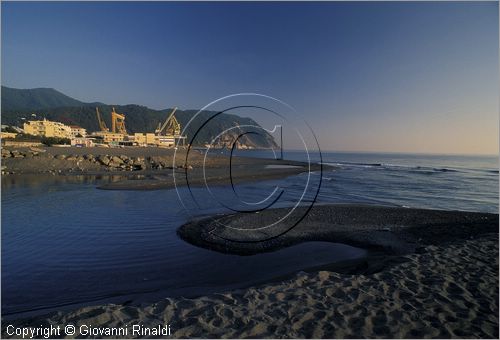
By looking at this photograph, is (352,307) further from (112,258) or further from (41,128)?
(41,128)

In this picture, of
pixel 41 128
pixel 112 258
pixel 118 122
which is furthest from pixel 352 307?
pixel 118 122

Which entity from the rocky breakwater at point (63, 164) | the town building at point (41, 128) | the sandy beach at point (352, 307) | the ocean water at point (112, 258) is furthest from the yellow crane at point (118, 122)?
the sandy beach at point (352, 307)

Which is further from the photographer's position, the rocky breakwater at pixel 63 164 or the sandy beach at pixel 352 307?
the rocky breakwater at pixel 63 164

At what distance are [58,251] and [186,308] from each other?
6990 millimetres

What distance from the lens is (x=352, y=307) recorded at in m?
5.07

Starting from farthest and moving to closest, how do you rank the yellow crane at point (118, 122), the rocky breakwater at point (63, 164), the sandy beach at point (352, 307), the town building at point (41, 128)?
the yellow crane at point (118, 122) → the town building at point (41, 128) → the rocky breakwater at point (63, 164) → the sandy beach at point (352, 307)

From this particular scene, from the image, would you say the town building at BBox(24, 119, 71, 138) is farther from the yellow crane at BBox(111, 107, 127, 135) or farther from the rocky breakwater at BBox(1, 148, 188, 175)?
the rocky breakwater at BBox(1, 148, 188, 175)

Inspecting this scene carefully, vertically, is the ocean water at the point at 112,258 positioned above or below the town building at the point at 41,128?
below

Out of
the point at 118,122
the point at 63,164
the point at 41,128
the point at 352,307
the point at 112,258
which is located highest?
the point at 118,122

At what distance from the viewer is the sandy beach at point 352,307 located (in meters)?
4.45

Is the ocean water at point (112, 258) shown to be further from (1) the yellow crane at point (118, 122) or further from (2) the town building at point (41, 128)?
(1) the yellow crane at point (118, 122)

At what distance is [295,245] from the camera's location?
10164mm

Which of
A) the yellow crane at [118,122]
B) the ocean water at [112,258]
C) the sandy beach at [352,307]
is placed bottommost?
the ocean water at [112,258]

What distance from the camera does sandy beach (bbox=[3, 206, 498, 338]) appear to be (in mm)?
4449
